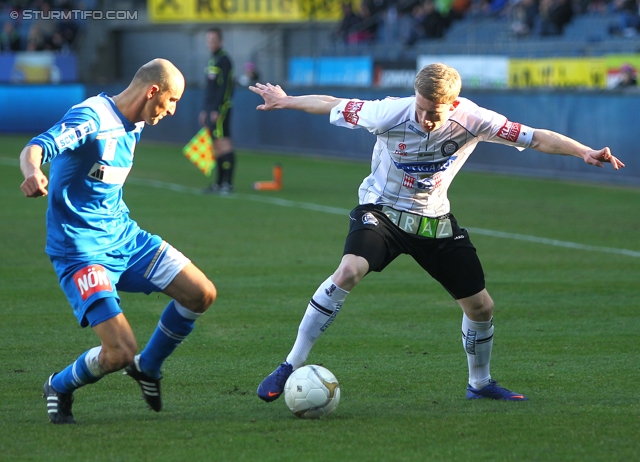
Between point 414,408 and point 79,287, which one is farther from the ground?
point 79,287

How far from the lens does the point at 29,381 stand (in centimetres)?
594

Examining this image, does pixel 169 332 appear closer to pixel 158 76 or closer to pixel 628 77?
pixel 158 76

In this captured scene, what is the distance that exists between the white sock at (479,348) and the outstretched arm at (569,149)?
39.3 inches

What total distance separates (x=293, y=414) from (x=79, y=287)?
1288 mm

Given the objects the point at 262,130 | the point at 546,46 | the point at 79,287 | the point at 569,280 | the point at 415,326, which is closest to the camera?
the point at 79,287

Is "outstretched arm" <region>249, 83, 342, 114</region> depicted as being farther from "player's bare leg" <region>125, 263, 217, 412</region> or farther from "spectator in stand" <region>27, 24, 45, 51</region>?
"spectator in stand" <region>27, 24, 45, 51</region>

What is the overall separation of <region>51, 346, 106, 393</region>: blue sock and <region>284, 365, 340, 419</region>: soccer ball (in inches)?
37.7

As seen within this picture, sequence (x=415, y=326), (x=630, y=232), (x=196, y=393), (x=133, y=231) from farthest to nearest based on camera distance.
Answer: (x=630, y=232), (x=415, y=326), (x=196, y=393), (x=133, y=231)

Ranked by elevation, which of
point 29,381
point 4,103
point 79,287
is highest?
point 79,287

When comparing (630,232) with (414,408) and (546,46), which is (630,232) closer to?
(414,408)

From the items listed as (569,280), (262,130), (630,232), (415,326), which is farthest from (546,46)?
(415,326)

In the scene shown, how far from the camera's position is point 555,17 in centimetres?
2391

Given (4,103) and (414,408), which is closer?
(414,408)

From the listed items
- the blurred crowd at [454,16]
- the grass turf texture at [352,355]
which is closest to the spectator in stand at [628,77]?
the blurred crowd at [454,16]
